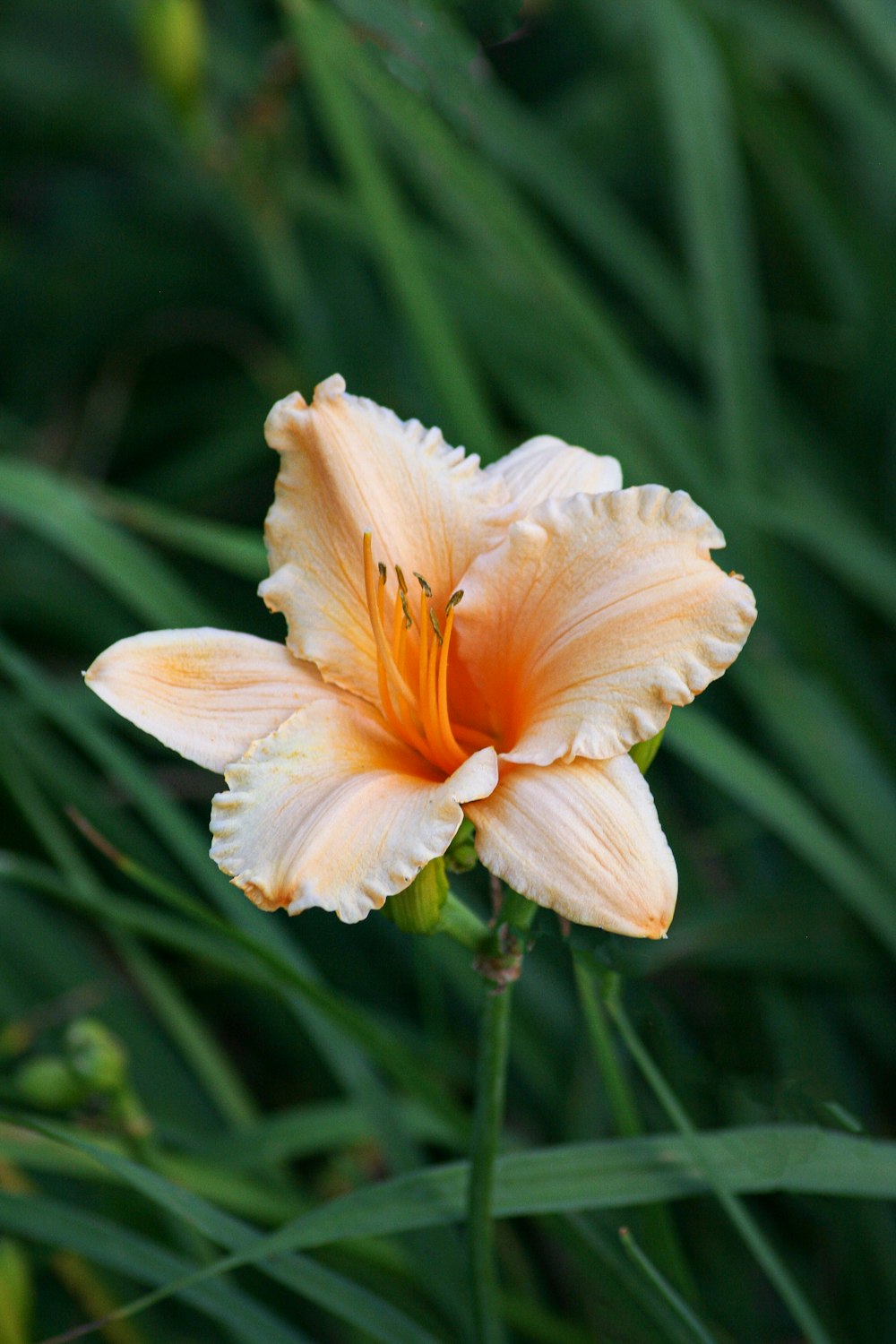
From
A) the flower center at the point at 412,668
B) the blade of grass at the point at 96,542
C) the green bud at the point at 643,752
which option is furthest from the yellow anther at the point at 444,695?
the blade of grass at the point at 96,542

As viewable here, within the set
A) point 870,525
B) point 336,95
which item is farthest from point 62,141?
point 870,525

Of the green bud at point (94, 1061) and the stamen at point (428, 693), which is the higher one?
the stamen at point (428, 693)

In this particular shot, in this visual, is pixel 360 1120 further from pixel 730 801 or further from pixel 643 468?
pixel 643 468

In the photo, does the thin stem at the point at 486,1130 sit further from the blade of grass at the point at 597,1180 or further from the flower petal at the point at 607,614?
the flower petal at the point at 607,614

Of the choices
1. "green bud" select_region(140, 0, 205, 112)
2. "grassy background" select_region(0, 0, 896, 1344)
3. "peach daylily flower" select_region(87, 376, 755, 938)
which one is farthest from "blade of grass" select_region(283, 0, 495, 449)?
"peach daylily flower" select_region(87, 376, 755, 938)

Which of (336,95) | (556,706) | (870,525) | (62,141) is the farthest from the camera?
(62,141)

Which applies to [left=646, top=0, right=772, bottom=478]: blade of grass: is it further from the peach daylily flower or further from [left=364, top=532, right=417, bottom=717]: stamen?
[left=364, top=532, right=417, bottom=717]: stamen
